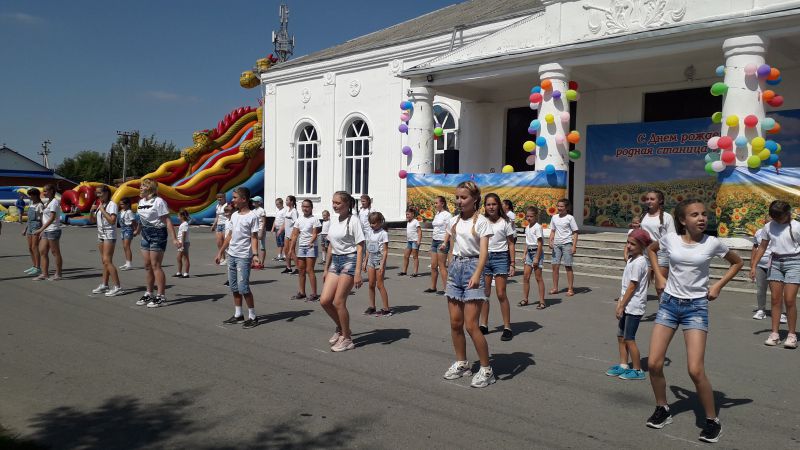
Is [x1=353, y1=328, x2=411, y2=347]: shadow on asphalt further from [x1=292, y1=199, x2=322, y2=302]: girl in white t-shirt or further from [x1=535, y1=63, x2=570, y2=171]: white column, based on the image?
[x1=535, y1=63, x2=570, y2=171]: white column

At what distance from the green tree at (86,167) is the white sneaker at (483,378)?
73.1 metres

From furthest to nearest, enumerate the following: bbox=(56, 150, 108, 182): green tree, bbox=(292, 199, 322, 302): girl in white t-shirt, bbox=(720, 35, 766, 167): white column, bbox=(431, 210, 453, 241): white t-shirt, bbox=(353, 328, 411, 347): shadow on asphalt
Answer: bbox=(56, 150, 108, 182): green tree, bbox=(720, 35, 766, 167): white column, bbox=(431, 210, 453, 241): white t-shirt, bbox=(292, 199, 322, 302): girl in white t-shirt, bbox=(353, 328, 411, 347): shadow on asphalt

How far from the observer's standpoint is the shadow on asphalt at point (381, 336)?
6.82m

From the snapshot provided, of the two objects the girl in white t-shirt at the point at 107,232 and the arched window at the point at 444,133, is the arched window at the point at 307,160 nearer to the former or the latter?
the arched window at the point at 444,133

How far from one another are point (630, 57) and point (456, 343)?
1132 centimetres

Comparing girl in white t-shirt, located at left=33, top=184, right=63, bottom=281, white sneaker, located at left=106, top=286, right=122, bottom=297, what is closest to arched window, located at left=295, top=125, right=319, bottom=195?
girl in white t-shirt, located at left=33, top=184, right=63, bottom=281

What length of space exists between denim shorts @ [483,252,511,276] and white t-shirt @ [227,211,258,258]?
2960 millimetres

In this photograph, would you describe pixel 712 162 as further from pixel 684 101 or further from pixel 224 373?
pixel 224 373

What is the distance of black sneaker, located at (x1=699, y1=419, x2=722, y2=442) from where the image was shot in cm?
404

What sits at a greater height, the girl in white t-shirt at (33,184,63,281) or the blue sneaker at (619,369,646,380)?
the girl in white t-shirt at (33,184,63,281)

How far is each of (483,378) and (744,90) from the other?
10464 millimetres

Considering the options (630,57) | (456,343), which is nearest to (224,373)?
(456,343)

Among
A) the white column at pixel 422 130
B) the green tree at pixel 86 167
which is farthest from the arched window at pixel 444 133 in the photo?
the green tree at pixel 86 167

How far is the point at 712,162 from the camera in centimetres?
1270
